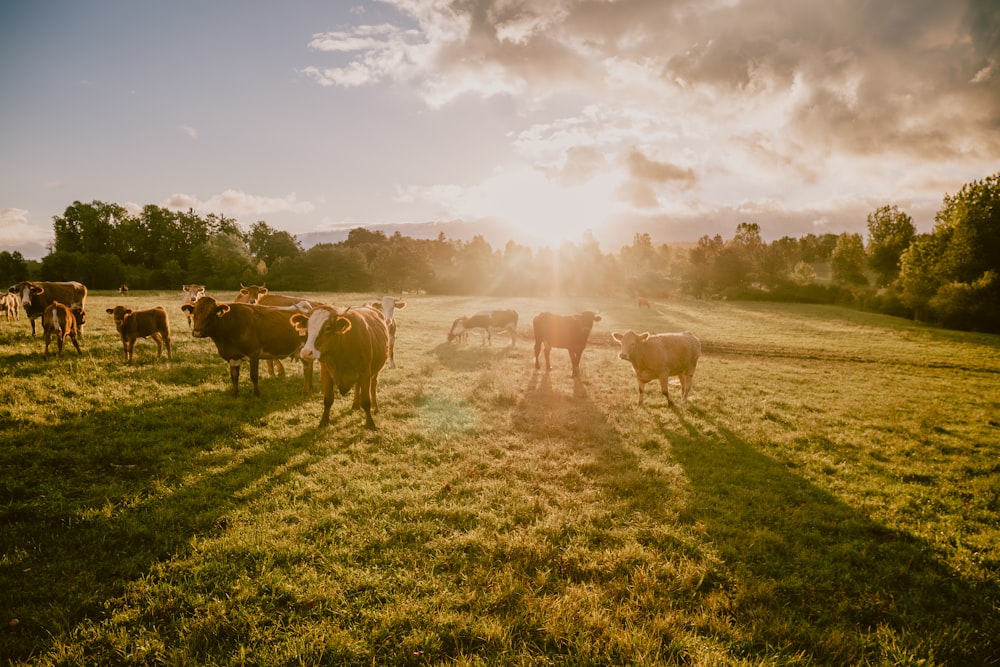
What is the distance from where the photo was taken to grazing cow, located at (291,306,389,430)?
7888mm

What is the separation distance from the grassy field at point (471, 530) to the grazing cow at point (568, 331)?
3490 millimetres

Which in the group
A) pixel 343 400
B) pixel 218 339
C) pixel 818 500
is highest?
pixel 218 339

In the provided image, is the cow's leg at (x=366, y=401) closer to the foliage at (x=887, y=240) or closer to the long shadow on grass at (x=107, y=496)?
the long shadow on grass at (x=107, y=496)

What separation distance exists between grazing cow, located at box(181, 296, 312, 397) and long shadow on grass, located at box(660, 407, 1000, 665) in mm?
10035

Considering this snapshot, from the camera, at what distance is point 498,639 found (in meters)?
3.75

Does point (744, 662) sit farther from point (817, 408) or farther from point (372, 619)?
point (817, 408)

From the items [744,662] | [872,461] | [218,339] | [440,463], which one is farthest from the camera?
[218,339]

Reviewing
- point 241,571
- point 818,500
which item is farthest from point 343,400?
point 818,500

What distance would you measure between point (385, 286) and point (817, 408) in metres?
73.4

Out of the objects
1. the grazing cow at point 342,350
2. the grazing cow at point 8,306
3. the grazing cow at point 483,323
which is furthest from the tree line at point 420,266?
the grazing cow at point 342,350

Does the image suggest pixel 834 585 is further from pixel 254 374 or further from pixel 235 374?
pixel 235 374

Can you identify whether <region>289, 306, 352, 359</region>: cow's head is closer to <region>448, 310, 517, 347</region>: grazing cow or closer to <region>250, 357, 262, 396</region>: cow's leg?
<region>250, 357, 262, 396</region>: cow's leg

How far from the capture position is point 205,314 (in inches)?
368

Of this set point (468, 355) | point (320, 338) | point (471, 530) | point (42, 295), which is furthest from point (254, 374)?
point (42, 295)
